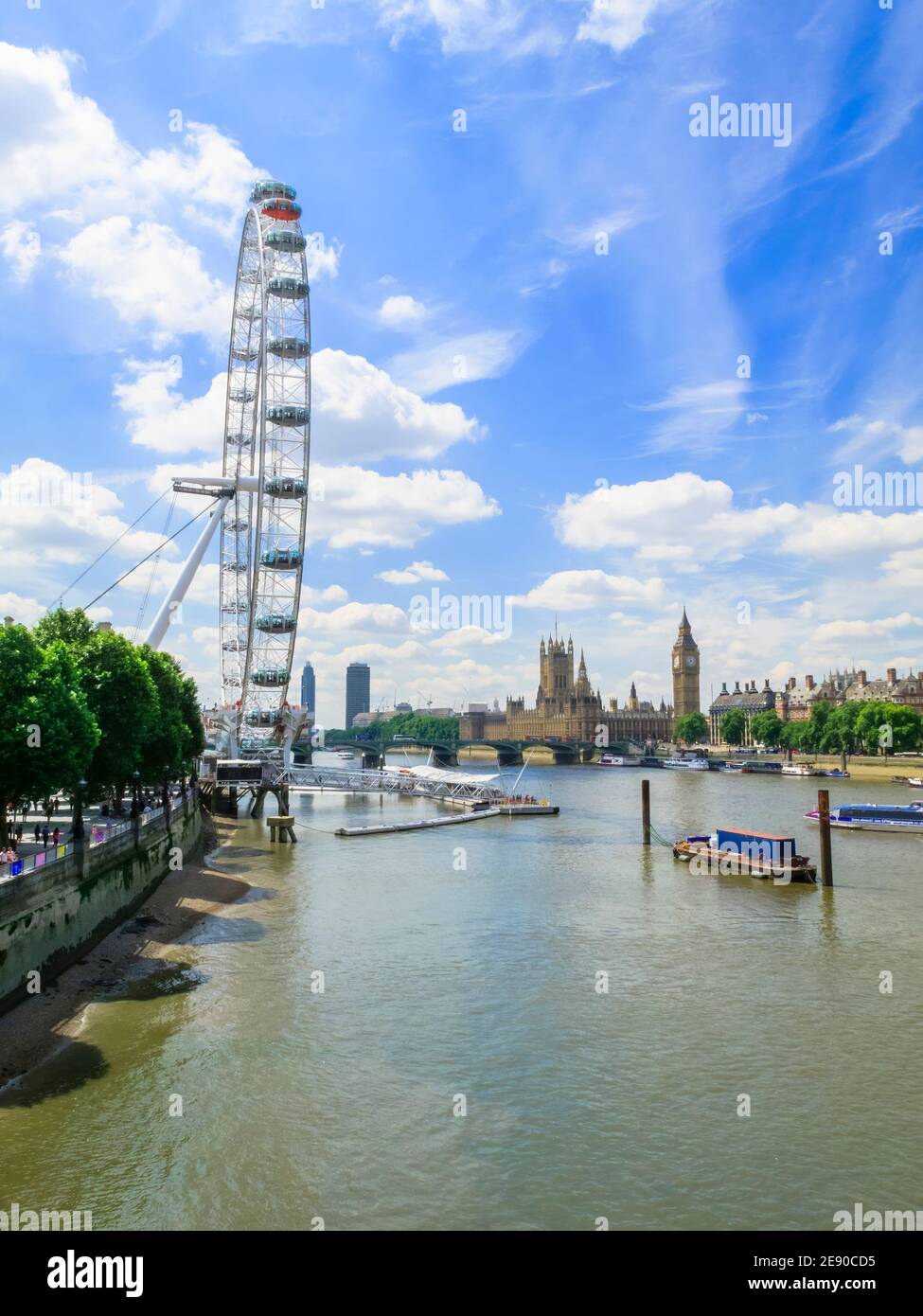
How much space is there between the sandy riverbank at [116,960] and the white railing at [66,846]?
9.33ft

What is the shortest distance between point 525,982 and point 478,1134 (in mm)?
9504

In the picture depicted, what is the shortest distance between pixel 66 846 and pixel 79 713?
13.1ft

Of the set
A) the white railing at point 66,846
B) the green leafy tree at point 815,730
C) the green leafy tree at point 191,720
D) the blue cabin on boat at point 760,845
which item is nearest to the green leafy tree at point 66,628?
A: the white railing at point 66,846

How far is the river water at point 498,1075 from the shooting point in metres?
14.6

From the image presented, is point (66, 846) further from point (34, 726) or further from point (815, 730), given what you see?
point (815, 730)

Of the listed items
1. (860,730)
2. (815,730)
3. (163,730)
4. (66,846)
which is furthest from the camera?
(815,730)

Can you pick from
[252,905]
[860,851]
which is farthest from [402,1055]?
[860,851]

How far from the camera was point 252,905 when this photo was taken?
37500 millimetres

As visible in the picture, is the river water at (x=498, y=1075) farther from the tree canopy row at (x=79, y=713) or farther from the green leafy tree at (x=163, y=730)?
the green leafy tree at (x=163, y=730)

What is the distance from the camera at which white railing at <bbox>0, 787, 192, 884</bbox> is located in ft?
75.7

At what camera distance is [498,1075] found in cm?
1916

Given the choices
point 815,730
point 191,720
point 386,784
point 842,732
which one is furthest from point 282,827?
point 815,730
